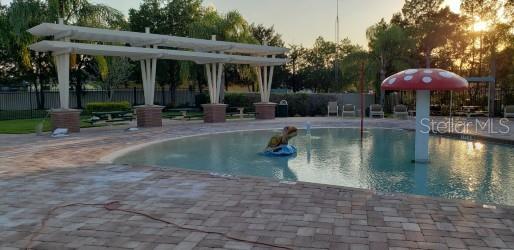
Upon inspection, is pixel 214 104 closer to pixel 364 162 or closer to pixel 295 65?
pixel 364 162

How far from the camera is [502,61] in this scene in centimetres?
2738

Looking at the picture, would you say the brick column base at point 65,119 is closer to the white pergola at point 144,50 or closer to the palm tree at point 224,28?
the white pergola at point 144,50

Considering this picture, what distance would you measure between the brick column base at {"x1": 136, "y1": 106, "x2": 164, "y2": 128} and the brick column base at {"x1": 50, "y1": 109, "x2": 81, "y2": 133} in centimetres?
287

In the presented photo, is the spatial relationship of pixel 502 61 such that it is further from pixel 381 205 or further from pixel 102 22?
pixel 381 205

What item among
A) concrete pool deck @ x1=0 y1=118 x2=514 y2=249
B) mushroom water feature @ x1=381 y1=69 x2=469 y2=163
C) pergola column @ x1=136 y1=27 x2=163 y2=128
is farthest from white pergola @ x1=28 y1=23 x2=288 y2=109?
mushroom water feature @ x1=381 y1=69 x2=469 y2=163

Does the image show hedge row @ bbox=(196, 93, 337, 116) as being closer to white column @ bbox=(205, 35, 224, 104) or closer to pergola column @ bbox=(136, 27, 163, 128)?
white column @ bbox=(205, 35, 224, 104)

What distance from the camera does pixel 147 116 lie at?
18281 millimetres

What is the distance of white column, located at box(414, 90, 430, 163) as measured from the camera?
1058 cm

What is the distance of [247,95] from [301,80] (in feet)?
68.2

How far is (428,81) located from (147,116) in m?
12.2

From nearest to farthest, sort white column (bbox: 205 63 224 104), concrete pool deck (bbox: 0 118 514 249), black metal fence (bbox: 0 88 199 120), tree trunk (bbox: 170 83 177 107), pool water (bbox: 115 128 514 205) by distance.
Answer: concrete pool deck (bbox: 0 118 514 249)
pool water (bbox: 115 128 514 205)
white column (bbox: 205 63 224 104)
black metal fence (bbox: 0 88 199 120)
tree trunk (bbox: 170 83 177 107)

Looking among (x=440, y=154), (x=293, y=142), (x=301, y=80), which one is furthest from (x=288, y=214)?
(x=301, y=80)

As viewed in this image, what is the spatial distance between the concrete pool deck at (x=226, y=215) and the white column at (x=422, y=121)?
4624 mm

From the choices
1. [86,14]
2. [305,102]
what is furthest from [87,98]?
[305,102]
